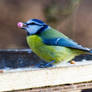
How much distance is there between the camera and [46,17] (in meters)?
2.41

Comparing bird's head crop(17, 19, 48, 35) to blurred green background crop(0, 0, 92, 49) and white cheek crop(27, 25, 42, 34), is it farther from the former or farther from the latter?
blurred green background crop(0, 0, 92, 49)

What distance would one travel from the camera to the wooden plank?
0.94 meters

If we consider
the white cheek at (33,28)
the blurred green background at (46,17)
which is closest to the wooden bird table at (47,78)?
the white cheek at (33,28)

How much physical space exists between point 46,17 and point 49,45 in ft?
4.39

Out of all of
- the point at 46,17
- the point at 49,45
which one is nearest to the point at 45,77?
the point at 49,45

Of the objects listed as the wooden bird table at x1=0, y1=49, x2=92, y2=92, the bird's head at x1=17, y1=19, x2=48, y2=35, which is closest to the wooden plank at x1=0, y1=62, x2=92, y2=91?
the wooden bird table at x1=0, y1=49, x2=92, y2=92

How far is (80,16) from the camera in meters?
3.35

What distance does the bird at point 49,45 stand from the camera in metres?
1.08

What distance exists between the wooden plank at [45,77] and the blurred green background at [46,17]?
1150 millimetres

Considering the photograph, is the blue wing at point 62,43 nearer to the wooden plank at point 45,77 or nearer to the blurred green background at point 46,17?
the wooden plank at point 45,77

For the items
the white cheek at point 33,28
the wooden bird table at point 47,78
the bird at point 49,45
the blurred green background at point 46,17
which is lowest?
the wooden bird table at point 47,78

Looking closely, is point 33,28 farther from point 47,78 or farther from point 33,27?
point 47,78

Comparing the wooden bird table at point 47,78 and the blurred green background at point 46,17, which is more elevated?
the blurred green background at point 46,17

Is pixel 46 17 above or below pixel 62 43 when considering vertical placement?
Result: above
